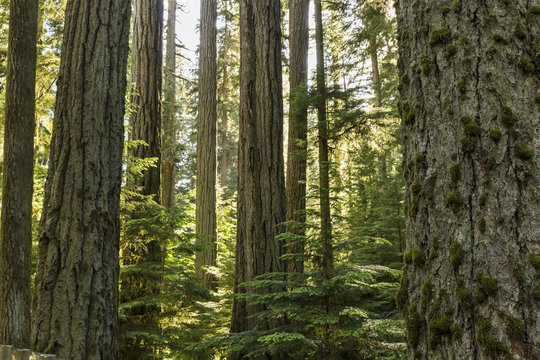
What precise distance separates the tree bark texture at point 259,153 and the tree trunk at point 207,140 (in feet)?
13.8

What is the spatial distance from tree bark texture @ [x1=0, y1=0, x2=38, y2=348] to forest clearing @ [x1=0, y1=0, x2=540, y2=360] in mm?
21

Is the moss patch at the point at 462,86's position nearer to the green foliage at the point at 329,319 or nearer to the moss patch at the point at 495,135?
the moss patch at the point at 495,135

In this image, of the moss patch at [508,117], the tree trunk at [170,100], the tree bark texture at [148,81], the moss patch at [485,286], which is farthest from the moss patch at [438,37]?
the tree trunk at [170,100]

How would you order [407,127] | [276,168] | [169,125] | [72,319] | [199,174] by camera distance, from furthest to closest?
[169,125] → [199,174] → [276,168] → [72,319] → [407,127]

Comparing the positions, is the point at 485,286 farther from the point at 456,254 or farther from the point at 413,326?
the point at 413,326

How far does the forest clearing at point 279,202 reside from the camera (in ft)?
4.54

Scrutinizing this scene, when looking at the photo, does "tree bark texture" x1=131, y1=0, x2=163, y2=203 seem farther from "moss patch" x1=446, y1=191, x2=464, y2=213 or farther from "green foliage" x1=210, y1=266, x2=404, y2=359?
"moss patch" x1=446, y1=191, x2=464, y2=213

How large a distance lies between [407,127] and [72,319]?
3407 millimetres

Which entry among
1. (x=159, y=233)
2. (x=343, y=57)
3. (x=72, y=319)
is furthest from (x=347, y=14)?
(x=72, y=319)

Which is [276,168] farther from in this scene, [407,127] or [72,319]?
[407,127]

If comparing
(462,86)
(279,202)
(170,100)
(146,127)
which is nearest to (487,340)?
(462,86)

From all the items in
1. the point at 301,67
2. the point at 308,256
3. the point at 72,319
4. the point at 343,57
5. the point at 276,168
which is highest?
the point at 343,57

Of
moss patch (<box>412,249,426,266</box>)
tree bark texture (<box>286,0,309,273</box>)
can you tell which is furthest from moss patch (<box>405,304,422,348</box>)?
tree bark texture (<box>286,0,309,273</box>)

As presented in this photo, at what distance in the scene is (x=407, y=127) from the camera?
1.74 metres
